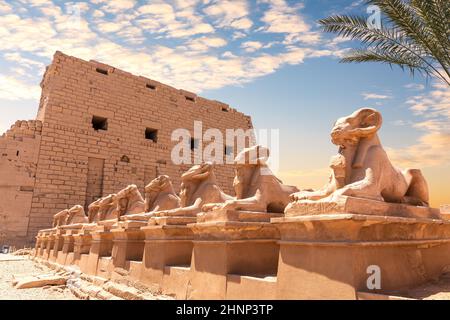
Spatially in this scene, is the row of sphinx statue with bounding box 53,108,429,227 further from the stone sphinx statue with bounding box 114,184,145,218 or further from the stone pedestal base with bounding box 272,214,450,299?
the stone sphinx statue with bounding box 114,184,145,218

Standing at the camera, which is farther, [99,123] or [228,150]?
[228,150]

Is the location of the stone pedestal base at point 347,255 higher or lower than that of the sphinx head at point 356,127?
lower

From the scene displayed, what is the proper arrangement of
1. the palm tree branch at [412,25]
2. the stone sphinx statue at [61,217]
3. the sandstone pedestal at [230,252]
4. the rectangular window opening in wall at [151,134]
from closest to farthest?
the sandstone pedestal at [230,252]
the palm tree branch at [412,25]
the stone sphinx statue at [61,217]
the rectangular window opening in wall at [151,134]

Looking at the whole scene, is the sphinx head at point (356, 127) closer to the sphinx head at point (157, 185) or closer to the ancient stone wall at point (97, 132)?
the sphinx head at point (157, 185)

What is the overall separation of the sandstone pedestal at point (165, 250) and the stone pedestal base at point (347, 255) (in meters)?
1.94

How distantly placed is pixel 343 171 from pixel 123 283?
374 cm

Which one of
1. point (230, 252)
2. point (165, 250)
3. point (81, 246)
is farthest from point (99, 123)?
point (230, 252)

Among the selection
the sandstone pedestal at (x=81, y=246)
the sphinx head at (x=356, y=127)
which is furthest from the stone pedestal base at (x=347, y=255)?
the sandstone pedestal at (x=81, y=246)

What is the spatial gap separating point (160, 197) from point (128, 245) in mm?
978

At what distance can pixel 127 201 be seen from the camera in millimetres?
7625

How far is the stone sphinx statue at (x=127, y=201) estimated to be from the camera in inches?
295

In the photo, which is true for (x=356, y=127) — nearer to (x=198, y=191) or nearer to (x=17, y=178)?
(x=198, y=191)
